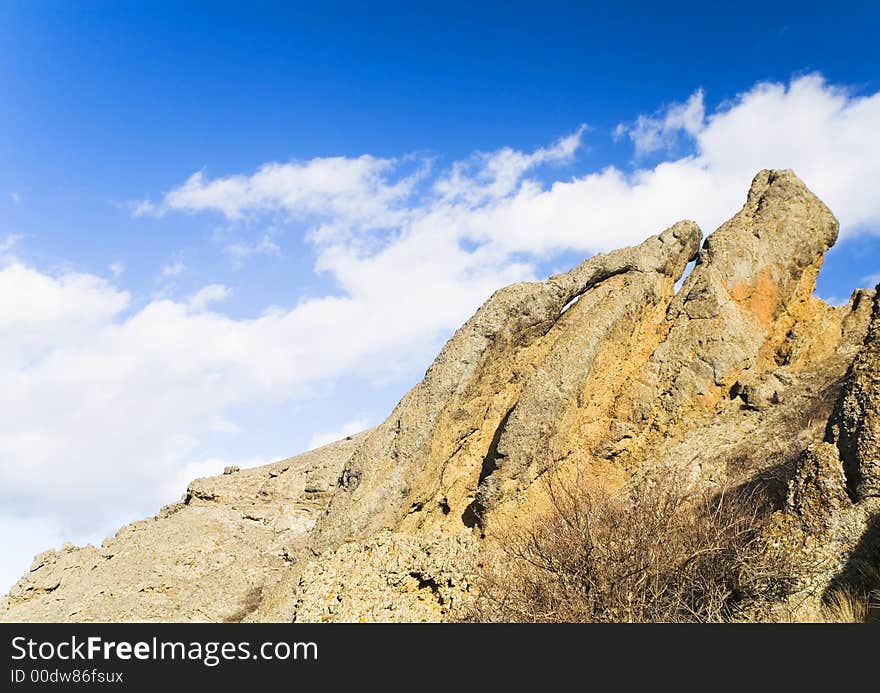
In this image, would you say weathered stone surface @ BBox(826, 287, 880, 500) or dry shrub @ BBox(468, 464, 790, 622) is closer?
weathered stone surface @ BBox(826, 287, 880, 500)

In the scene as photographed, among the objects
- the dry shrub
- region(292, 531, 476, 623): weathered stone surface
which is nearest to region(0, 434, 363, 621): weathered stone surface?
region(292, 531, 476, 623): weathered stone surface

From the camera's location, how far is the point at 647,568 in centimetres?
901

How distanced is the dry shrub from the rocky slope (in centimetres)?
434

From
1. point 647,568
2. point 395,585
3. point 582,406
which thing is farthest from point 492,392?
point 647,568

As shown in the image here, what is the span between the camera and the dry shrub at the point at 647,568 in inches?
347

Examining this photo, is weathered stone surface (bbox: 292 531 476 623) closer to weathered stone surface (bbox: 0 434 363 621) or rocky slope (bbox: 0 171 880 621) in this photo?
rocky slope (bbox: 0 171 880 621)

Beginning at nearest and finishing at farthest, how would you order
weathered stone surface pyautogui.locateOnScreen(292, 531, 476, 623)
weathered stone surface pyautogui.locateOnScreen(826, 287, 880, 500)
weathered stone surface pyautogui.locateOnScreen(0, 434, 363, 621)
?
weathered stone surface pyautogui.locateOnScreen(826, 287, 880, 500) → weathered stone surface pyautogui.locateOnScreen(292, 531, 476, 623) → weathered stone surface pyautogui.locateOnScreen(0, 434, 363, 621)

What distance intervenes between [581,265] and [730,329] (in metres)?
4.57

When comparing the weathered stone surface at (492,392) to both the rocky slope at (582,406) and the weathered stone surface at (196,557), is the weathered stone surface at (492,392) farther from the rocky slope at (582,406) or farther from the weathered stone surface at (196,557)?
the weathered stone surface at (196,557)

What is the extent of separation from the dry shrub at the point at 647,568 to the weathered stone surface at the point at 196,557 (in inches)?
532

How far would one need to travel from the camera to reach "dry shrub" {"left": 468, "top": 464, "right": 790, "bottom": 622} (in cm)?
881

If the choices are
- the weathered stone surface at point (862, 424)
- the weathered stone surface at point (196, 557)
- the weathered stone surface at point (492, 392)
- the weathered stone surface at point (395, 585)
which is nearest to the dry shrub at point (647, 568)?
the weathered stone surface at point (862, 424)

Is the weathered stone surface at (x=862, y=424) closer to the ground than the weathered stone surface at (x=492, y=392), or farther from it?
closer to the ground
